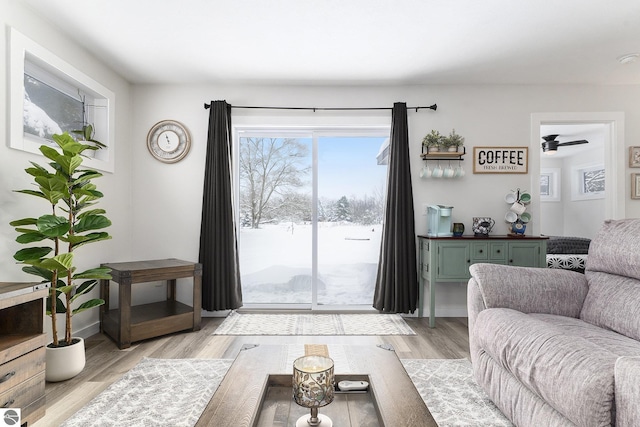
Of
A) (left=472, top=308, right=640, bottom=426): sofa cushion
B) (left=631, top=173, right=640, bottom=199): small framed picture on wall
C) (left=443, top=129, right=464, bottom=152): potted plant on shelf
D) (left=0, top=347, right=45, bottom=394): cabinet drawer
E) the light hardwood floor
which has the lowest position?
the light hardwood floor

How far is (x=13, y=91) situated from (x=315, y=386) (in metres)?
2.65

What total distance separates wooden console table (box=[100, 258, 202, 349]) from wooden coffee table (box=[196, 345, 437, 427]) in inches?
63.4

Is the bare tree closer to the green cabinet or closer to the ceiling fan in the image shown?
the green cabinet

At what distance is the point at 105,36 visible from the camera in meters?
2.87

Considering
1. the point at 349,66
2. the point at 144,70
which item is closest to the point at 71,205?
the point at 144,70

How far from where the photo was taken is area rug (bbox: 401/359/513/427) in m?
1.87

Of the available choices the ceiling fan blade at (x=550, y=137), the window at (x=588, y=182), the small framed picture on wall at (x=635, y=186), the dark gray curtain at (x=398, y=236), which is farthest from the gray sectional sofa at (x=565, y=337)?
the window at (x=588, y=182)

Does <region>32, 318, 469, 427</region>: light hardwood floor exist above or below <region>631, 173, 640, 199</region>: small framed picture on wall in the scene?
below

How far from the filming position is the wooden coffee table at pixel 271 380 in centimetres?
119

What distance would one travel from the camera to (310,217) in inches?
160

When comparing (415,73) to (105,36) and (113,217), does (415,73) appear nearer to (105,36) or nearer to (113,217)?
(105,36)

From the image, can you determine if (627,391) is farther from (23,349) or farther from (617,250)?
(23,349)

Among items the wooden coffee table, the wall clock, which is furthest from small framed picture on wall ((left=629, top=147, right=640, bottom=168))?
the wall clock

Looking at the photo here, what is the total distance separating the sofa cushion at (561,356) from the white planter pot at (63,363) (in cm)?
252
